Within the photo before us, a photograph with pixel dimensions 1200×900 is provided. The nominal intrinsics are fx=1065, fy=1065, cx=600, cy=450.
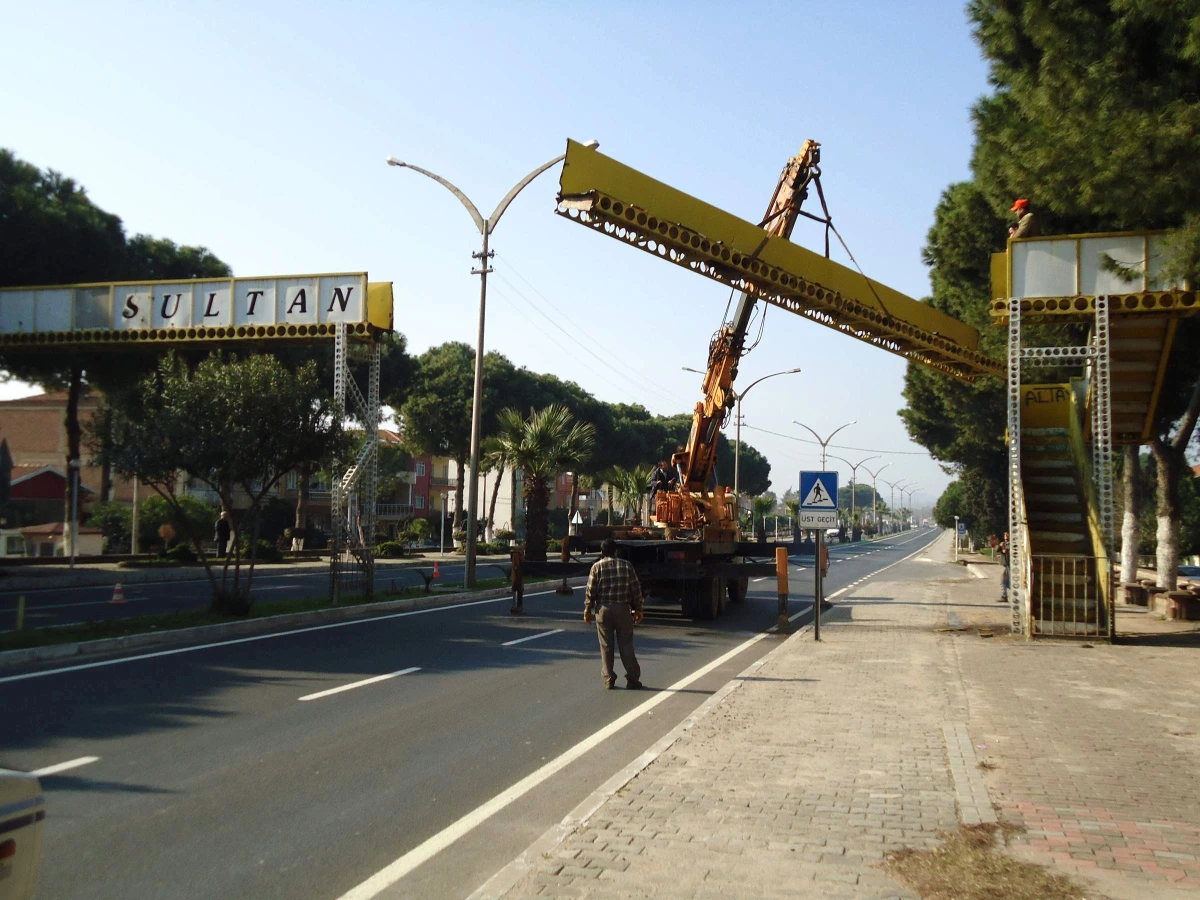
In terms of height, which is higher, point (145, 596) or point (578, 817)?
point (578, 817)

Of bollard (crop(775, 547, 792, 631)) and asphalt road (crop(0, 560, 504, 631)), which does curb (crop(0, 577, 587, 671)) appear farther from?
bollard (crop(775, 547, 792, 631))

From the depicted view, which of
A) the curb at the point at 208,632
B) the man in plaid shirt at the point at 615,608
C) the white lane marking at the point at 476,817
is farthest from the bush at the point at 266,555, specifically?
the white lane marking at the point at 476,817

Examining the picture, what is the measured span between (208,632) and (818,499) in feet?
30.1

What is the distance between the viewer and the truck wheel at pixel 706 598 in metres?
20.1

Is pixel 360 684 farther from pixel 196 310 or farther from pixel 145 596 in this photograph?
pixel 196 310

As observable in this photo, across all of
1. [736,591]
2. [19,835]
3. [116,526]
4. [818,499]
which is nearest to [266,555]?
[116,526]

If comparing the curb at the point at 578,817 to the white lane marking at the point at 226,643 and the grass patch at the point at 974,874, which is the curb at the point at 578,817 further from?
the white lane marking at the point at 226,643

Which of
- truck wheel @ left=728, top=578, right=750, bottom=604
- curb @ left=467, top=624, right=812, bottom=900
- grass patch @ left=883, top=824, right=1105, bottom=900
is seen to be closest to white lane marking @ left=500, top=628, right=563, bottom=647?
curb @ left=467, top=624, right=812, bottom=900

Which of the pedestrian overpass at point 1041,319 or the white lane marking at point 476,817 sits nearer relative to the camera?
the white lane marking at point 476,817

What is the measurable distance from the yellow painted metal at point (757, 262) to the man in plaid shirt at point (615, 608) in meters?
7.31

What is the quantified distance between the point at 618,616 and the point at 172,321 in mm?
18783

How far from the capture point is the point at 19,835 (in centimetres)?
310

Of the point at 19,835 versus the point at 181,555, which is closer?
the point at 19,835

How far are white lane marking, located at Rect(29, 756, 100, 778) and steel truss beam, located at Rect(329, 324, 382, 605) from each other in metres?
13.0
